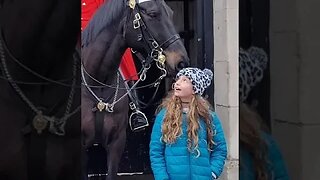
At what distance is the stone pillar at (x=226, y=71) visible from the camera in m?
4.71

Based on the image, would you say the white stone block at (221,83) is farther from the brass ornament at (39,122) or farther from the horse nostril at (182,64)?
the brass ornament at (39,122)

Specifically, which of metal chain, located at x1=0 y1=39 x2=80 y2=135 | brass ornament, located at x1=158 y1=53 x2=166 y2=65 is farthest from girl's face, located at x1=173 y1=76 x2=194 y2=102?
metal chain, located at x1=0 y1=39 x2=80 y2=135

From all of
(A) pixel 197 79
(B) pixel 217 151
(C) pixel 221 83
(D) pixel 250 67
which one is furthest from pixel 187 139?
(D) pixel 250 67

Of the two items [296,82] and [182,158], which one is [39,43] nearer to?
[296,82]

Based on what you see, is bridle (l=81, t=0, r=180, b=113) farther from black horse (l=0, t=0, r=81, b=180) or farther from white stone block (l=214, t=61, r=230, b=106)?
black horse (l=0, t=0, r=81, b=180)

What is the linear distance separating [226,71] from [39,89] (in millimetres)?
Result: 3310

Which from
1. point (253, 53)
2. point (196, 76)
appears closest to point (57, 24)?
point (253, 53)

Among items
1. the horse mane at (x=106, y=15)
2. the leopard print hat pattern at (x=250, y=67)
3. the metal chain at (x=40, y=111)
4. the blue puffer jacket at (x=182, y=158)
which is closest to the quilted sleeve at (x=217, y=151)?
the blue puffer jacket at (x=182, y=158)

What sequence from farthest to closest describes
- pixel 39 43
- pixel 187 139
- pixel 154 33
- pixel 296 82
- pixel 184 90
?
pixel 154 33, pixel 184 90, pixel 187 139, pixel 39 43, pixel 296 82

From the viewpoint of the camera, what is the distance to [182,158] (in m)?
3.28

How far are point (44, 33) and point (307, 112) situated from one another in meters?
0.67

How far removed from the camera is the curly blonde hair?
3.24m

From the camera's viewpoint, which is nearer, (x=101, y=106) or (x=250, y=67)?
(x=250, y=67)

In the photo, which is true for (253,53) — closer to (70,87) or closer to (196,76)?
(70,87)
